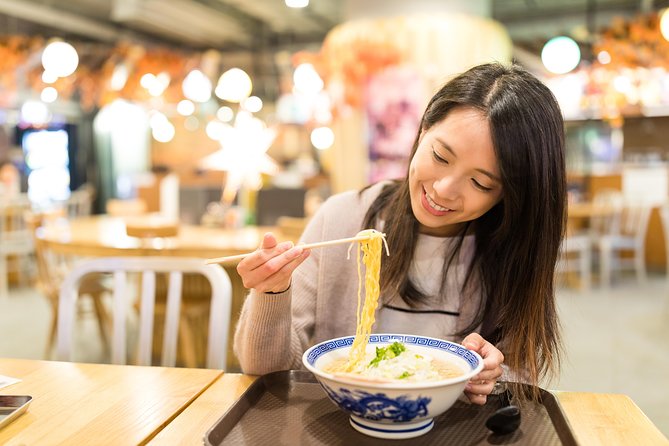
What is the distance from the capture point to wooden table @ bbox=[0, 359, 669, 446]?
1.03 m

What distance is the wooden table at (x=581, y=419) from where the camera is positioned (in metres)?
1.02

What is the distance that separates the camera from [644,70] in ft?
29.3

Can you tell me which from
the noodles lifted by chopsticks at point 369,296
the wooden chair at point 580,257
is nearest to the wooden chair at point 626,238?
the wooden chair at point 580,257

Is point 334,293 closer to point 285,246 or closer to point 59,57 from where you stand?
point 285,246

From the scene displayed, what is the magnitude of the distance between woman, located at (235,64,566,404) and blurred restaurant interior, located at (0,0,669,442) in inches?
9.9

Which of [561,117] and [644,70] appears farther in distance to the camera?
[644,70]

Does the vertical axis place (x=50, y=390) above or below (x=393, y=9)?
below

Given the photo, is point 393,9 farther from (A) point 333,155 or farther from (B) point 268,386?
(B) point 268,386

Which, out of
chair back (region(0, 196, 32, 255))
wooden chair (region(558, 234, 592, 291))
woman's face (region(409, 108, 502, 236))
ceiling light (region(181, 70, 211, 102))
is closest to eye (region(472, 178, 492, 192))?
woman's face (region(409, 108, 502, 236))

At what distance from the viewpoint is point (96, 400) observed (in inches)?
46.7

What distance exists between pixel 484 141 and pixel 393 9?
507 centimetres

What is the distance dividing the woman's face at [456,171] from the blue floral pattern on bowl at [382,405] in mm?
487

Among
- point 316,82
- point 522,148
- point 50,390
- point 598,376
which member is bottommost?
point 598,376

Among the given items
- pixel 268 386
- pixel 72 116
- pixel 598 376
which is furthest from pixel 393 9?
pixel 72 116
